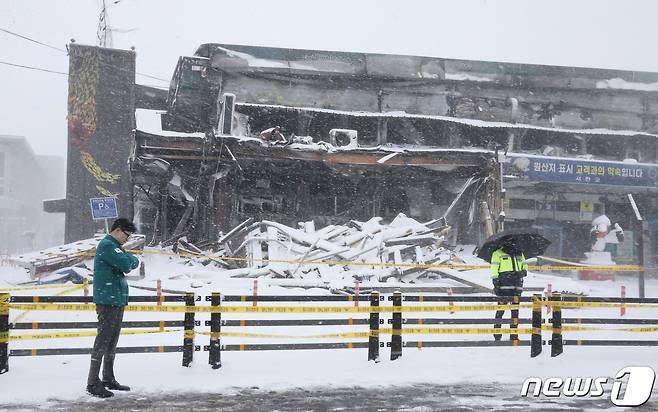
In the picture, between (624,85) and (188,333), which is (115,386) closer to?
(188,333)

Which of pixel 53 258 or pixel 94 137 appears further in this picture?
pixel 94 137

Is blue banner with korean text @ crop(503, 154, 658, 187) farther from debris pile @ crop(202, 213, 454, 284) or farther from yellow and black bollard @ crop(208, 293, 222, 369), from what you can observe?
yellow and black bollard @ crop(208, 293, 222, 369)

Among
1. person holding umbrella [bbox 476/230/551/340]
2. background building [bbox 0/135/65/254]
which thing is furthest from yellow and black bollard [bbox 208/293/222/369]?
background building [bbox 0/135/65/254]

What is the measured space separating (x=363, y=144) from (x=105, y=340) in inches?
834

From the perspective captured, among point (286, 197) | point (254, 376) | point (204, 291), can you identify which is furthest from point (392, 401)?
point (286, 197)

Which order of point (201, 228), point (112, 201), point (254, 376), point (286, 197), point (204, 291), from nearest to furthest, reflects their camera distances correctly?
point (254, 376) → point (204, 291) → point (112, 201) → point (201, 228) → point (286, 197)

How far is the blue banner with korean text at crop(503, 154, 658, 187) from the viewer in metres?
22.6

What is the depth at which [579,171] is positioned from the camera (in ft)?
77.0

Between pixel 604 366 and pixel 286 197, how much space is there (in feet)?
54.9

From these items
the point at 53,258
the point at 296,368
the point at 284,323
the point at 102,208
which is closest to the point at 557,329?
the point at 296,368

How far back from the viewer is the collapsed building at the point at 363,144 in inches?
835

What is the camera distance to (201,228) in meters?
21.8

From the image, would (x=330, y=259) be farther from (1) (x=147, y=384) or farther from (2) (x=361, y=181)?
(1) (x=147, y=384)

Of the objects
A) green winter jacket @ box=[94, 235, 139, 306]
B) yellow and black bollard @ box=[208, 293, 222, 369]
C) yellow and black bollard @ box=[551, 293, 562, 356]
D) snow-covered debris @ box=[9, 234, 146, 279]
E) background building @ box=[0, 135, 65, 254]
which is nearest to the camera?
green winter jacket @ box=[94, 235, 139, 306]
